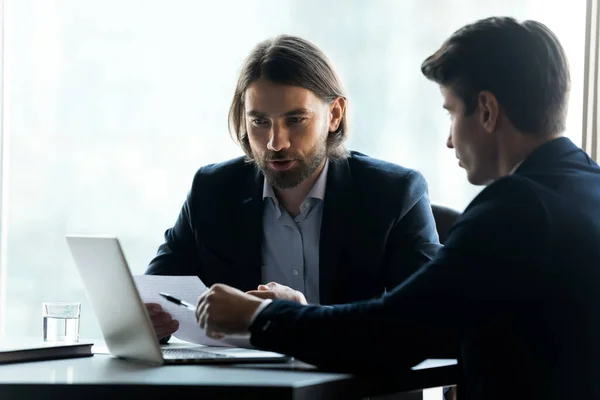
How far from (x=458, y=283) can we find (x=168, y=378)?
1.62 feet

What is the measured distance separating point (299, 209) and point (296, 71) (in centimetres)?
37

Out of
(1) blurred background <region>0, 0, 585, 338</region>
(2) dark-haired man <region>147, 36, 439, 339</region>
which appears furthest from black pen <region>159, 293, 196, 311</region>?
(1) blurred background <region>0, 0, 585, 338</region>

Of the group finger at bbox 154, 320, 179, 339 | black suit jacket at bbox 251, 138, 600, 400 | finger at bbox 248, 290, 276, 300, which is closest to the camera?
black suit jacket at bbox 251, 138, 600, 400

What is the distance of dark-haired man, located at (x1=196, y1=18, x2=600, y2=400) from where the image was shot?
1422 millimetres

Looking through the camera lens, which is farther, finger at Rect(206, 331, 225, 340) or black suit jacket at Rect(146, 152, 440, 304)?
black suit jacket at Rect(146, 152, 440, 304)

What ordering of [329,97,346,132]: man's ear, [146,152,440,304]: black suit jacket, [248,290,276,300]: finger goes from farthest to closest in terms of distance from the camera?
[329,97,346,132]: man's ear < [146,152,440,304]: black suit jacket < [248,290,276,300]: finger

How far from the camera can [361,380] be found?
1.51 meters

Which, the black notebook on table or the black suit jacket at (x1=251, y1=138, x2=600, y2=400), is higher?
the black suit jacket at (x1=251, y1=138, x2=600, y2=400)

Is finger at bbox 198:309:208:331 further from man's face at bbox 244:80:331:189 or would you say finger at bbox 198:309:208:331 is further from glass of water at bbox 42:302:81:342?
man's face at bbox 244:80:331:189

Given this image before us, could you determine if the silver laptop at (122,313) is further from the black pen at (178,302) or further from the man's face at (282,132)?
the man's face at (282,132)

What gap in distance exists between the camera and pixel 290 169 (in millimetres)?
2367

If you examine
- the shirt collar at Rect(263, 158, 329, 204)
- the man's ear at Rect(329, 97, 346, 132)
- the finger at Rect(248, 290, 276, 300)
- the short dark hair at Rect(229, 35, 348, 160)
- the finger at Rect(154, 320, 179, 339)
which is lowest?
the finger at Rect(154, 320, 179, 339)

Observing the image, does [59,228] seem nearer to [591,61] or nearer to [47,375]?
[591,61]

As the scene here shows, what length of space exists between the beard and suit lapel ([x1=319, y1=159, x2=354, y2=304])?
73mm
